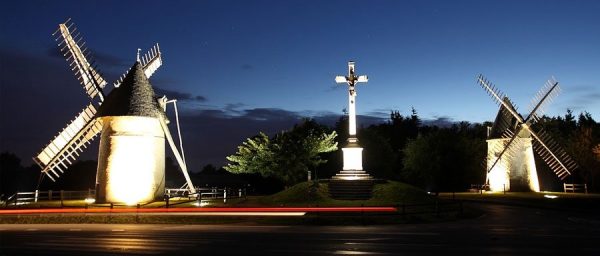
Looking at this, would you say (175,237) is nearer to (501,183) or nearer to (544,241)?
(544,241)

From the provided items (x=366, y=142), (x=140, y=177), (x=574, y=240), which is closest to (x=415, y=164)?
(x=366, y=142)

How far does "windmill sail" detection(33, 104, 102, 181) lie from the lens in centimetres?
3816

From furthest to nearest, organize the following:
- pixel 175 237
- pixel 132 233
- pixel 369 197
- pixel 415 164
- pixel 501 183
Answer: pixel 415 164 < pixel 501 183 < pixel 369 197 < pixel 132 233 < pixel 175 237

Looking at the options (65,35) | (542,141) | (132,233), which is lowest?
(132,233)

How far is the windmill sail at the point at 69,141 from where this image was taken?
38.2 metres

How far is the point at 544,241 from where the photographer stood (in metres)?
16.5

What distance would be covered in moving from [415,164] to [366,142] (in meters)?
7.21

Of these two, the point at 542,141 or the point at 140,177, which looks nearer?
the point at 140,177

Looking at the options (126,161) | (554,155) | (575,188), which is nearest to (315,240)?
(126,161)

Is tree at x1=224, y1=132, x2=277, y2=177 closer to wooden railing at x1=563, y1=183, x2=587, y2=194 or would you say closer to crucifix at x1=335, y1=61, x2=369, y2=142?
crucifix at x1=335, y1=61, x2=369, y2=142

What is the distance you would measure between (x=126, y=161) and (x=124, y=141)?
1.46m

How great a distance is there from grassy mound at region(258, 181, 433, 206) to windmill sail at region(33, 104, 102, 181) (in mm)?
14325

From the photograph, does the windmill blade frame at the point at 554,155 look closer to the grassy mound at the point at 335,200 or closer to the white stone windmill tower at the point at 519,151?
the white stone windmill tower at the point at 519,151

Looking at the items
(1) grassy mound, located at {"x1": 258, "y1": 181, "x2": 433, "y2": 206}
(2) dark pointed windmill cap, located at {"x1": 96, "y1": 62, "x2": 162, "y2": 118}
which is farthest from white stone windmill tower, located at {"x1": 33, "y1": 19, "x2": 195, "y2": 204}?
(1) grassy mound, located at {"x1": 258, "y1": 181, "x2": 433, "y2": 206}
